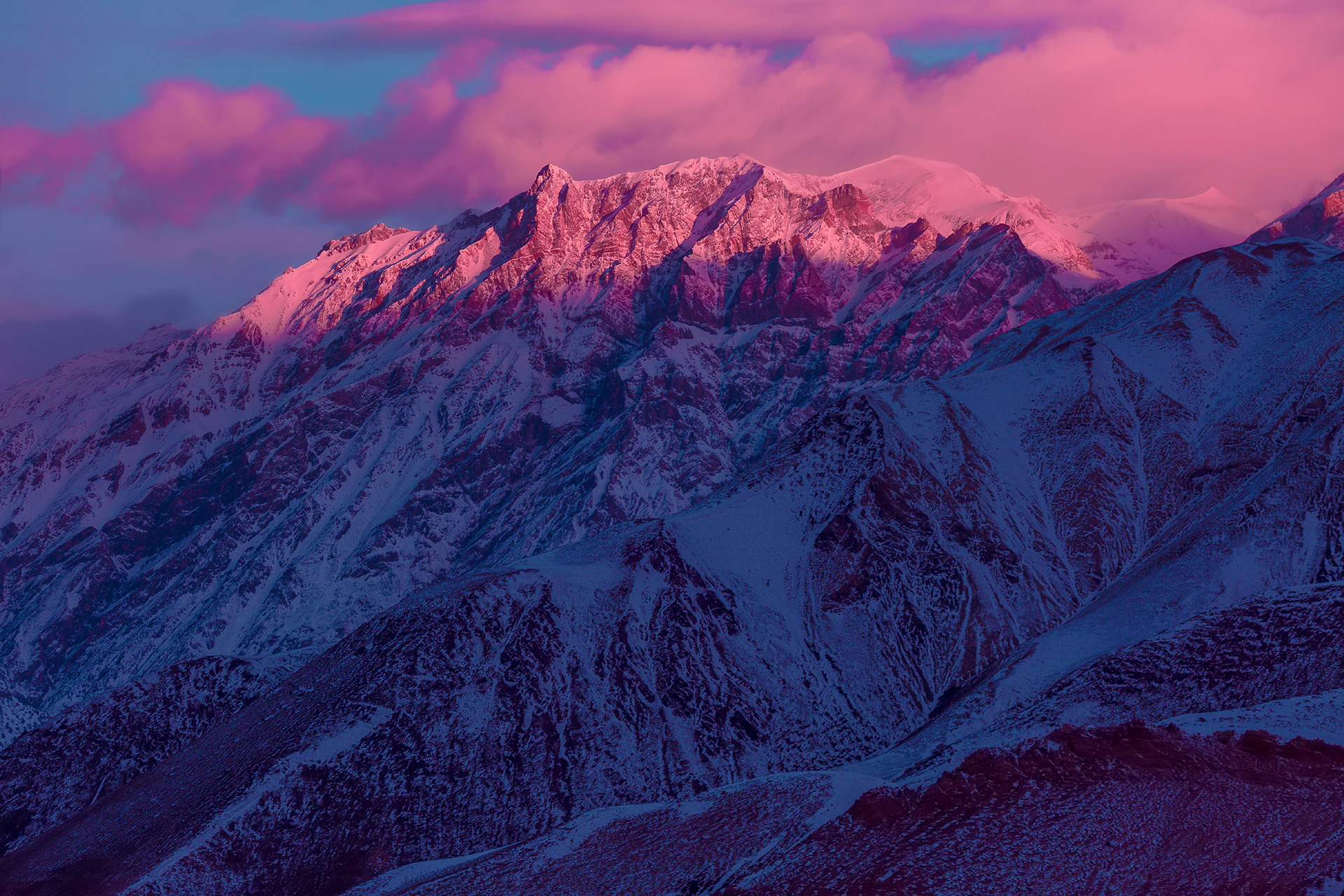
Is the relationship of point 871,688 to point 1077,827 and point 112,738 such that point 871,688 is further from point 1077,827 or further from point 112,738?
point 1077,827

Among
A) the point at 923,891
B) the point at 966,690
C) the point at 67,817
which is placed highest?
the point at 67,817

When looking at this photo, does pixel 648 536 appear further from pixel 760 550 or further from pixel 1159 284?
pixel 1159 284

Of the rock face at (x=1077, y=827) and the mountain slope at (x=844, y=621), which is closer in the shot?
the rock face at (x=1077, y=827)

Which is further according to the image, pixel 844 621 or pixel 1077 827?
pixel 844 621

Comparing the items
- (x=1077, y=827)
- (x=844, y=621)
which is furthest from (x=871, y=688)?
(x=1077, y=827)

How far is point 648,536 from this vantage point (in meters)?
134

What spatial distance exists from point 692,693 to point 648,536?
721 inches

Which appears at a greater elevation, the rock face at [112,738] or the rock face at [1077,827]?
the rock face at [112,738]

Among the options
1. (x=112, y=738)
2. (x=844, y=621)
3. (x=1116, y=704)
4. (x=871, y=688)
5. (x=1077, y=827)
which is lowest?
(x=871, y=688)

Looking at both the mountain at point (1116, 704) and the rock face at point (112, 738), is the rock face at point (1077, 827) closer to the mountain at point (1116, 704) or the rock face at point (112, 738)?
the mountain at point (1116, 704)

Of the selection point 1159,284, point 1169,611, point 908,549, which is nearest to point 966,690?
point 1169,611

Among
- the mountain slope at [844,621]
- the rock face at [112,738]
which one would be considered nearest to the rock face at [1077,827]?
the mountain slope at [844,621]

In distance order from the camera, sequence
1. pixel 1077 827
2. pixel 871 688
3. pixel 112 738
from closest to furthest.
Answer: pixel 1077 827
pixel 112 738
pixel 871 688

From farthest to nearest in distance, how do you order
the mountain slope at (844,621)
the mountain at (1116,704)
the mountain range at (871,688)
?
1. the mountain slope at (844,621)
2. the mountain range at (871,688)
3. the mountain at (1116,704)
